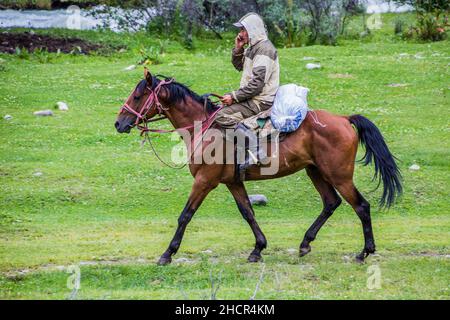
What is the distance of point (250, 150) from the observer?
12.2m

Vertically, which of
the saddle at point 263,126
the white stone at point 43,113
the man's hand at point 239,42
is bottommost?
the white stone at point 43,113

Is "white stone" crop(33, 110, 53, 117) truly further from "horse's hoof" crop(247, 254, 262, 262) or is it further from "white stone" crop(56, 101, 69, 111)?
"horse's hoof" crop(247, 254, 262, 262)

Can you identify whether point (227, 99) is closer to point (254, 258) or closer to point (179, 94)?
point (179, 94)

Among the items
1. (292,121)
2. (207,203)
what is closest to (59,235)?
(207,203)

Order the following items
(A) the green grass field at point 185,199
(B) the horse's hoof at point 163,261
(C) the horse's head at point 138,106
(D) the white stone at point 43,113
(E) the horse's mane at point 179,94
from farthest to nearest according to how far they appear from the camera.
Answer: (D) the white stone at point 43,113 < (E) the horse's mane at point 179,94 < (C) the horse's head at point 138,106 < (B) the horse's hoof at point 163,261 < (A) the green grass field at point 185,199

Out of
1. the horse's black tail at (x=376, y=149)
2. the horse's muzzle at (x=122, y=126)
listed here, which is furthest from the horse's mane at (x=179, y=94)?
the horse's black tail at (x=376, y=149)

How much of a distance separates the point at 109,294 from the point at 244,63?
13.6 ft

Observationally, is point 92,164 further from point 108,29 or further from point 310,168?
point 108,29

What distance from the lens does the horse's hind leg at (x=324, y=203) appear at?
12648 millimetres

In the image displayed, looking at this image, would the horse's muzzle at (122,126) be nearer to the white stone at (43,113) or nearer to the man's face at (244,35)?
the man's face at (244,35)

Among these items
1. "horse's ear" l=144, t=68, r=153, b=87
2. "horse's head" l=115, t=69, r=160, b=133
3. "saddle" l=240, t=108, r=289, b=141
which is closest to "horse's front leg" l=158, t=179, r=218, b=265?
"saddle" l=240, t=108, r=289, b=141

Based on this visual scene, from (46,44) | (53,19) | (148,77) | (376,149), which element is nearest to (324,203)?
(376,149)
